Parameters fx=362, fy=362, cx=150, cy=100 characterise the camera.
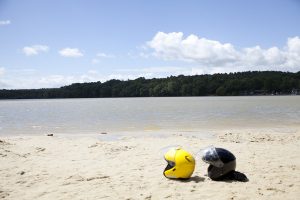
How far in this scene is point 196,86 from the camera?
14450cm

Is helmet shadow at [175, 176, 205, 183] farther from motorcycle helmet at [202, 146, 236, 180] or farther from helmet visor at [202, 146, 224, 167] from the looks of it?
helmet visor at [202, 146, 224, 167]

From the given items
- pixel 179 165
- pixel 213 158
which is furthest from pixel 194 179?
pixel 213 158

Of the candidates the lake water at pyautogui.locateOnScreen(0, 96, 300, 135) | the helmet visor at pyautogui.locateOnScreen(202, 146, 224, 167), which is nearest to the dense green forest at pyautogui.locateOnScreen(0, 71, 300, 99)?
the lake water at pyautogui.locateOnScreen(0, 96, 300, 135)

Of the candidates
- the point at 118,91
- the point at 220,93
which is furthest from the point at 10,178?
the point at 118,91

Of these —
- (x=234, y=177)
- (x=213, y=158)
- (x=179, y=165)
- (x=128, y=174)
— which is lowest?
(x=128, y=174)

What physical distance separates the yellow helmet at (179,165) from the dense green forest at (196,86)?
133m

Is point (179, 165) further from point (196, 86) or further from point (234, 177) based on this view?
point (196, 86)

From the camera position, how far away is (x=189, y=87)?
146m

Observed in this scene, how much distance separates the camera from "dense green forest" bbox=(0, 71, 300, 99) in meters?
136

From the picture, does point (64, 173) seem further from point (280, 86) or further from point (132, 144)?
point (280, 86)

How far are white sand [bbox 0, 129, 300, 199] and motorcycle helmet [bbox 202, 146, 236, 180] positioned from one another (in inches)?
9.0

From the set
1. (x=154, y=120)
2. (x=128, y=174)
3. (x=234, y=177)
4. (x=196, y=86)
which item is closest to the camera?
(x=234, y=177)

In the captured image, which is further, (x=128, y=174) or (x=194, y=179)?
(x=128, y=174)

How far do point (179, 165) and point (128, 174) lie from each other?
55.3 inches
